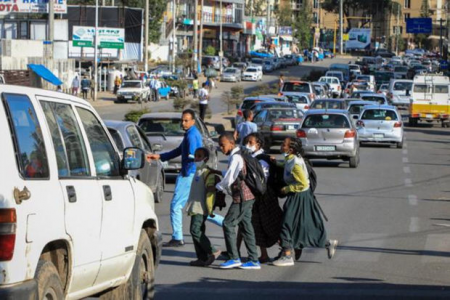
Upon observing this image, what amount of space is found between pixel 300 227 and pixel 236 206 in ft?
3.26

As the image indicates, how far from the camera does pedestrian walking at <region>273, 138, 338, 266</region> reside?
40.5 feet

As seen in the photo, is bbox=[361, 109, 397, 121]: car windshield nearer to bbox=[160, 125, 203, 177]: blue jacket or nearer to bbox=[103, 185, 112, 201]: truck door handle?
bbox=[160, 125, 203, 177]: blue jacket

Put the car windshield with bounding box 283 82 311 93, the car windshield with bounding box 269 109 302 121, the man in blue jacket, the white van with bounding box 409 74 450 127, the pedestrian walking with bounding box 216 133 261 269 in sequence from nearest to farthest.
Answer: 1. the pedestrian walking with bounding box 216 133 261 269
2. the man in blue jacket
3. the car windshield with bounding box 269 109 302 121
4. the white van with bounding box 409 74 450 127
5. the car windshield with bounding box 283 82 311 93

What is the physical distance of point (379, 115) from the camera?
3519 centimetres

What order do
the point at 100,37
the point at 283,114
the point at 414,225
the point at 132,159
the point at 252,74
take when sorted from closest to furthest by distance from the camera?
the point at 132,159 < the point at 414,225 < the point at 283,114 < the point at 100,37 < the point at 252,74

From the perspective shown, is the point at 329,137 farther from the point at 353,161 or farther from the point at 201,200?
the point at 201,200

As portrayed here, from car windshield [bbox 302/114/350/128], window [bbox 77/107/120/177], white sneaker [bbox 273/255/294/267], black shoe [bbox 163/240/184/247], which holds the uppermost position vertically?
window [bbox 77/107/120/177]

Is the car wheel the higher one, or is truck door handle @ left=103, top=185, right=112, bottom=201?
truck door handle @ left=103, top=185, right=112, bottom=201

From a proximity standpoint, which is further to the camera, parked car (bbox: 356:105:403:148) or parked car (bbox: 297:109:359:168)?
parked car (bbox: 356:105:403:148)

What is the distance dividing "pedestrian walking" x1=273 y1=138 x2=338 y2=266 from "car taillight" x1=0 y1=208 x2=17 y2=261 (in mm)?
6900

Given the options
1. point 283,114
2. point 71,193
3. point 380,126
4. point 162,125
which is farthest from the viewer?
point 380,126

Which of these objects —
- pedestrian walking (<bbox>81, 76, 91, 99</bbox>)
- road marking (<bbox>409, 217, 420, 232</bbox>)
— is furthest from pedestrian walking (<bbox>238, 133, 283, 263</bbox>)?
pedestrian walking (<bbox>81, 76, 91, 99</bbox>)

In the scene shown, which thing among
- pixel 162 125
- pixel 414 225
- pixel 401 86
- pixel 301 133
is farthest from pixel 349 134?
pixel 401 86

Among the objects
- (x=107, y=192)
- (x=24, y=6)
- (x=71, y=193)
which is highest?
(x=24, y=6)
